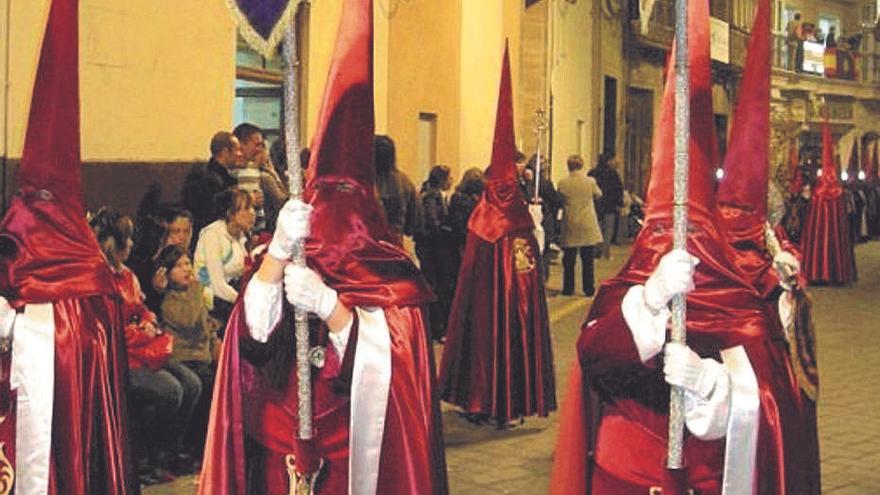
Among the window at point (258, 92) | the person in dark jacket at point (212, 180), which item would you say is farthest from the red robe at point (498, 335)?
the window at point (258, 92)

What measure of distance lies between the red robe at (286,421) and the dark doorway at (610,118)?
2363 cm

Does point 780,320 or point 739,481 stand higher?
point 780,320

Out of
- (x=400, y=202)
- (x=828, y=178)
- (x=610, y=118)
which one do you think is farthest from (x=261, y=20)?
(x=610, y=118)

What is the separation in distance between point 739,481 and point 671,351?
547 mm

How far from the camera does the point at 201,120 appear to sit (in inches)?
418

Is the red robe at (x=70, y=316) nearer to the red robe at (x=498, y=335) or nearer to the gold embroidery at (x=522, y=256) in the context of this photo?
the red robe at (x=498, y=335)

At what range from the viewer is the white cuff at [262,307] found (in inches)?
170

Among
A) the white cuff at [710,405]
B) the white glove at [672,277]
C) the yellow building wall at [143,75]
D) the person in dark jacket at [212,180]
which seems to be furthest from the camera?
the yellow building wall at [143,75]

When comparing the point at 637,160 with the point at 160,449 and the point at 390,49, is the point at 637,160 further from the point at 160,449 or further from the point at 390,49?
the point at 160,449

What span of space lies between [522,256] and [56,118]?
4.80 metres

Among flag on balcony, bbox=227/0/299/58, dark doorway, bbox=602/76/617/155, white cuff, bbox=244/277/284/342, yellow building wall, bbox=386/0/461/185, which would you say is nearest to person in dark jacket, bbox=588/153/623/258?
yellow building wall, bbox=386/0/461/185

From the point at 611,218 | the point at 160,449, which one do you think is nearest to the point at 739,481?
the point at 160,449

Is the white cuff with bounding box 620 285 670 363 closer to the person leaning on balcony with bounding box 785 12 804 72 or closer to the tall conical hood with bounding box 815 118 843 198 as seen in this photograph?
the tall conical hood with bounding box 815 118 843 198

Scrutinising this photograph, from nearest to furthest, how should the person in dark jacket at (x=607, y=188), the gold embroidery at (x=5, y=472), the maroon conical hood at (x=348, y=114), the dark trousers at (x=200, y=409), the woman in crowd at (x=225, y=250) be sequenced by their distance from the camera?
the maroon conical hood at (x=348, y=114) → the gold embroidery at (x=5, y=472) → the dark trousers at (x=200, y=409) → the woman in crowd at (x=225, y=250) → the person in dark jacket at (x=607, y=188)
